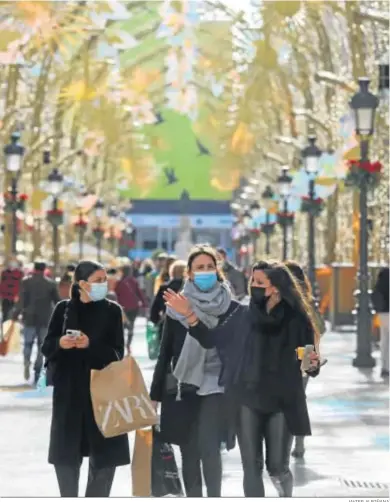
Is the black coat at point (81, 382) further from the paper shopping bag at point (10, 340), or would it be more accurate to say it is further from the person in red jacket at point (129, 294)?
the person in red jacket at point (129, 294)

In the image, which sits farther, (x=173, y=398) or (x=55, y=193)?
(x=55, y=193)

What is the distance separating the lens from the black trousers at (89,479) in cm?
934

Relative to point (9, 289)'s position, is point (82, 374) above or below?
below

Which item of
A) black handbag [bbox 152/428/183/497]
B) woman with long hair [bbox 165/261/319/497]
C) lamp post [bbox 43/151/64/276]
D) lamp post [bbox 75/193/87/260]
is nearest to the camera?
woman with long hair [bbox 165/261/319/497]

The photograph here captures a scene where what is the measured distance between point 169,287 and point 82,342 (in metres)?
8.06

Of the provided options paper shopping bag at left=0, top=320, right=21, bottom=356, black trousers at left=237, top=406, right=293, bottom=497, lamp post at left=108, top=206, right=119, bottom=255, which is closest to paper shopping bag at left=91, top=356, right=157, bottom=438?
black trousers at left=237, top=406, right=293, bottom=497

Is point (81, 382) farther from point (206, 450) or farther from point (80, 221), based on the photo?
point (80, 221)

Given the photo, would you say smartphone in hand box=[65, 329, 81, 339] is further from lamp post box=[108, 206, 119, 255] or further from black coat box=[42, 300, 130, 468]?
lamp post box=[108, 206, 119, 255]

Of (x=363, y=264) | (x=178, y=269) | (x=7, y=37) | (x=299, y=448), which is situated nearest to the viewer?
(x=299, y=448)

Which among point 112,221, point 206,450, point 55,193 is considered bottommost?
point 206,450

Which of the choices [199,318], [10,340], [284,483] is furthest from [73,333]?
[10,340]

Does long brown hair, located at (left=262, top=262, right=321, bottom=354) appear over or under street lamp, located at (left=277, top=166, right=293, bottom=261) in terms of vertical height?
under

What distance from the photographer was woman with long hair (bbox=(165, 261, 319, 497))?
9477 mm

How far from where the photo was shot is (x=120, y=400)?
9.34 metres
